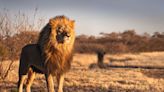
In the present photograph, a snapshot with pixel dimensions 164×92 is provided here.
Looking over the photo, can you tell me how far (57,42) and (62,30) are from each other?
30 cm

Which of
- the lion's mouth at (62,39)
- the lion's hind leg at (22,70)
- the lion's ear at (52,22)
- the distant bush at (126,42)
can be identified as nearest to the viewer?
the lion's mouth at (62,39)

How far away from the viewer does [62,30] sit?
383 inches

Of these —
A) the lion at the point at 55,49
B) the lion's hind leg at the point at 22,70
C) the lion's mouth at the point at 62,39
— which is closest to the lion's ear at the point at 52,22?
the lion at the point at 55,49

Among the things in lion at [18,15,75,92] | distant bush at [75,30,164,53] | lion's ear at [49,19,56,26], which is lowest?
distant bush at [75,30,164,53]

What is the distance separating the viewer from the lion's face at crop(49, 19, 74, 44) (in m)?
9.71

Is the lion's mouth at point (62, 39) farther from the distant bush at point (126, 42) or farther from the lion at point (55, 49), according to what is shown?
the distant bush at point (126, 42)

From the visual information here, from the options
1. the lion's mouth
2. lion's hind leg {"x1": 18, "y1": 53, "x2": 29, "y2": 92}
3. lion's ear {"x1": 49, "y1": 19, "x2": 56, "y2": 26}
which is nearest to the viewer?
the lion's mouth

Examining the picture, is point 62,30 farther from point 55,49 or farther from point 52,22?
point 55,49

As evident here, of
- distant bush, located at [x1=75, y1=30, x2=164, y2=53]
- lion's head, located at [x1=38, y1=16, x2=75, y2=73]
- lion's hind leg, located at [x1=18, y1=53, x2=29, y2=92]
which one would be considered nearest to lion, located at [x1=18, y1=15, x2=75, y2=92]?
lion's head, located at [x1=38, y1=16, x2=75, y2=73]

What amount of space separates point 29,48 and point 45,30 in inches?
29.9

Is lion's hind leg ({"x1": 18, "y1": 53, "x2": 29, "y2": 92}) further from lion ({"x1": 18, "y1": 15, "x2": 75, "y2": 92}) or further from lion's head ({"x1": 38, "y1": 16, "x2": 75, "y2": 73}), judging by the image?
lion's head ({"x1": 38, "y1": 16, "x2": 75, "y2": 73})

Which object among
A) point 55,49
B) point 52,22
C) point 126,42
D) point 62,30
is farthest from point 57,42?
point 126,42

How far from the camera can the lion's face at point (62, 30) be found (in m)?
9.71

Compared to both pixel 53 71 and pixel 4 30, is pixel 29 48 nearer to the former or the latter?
pixel 53 71
